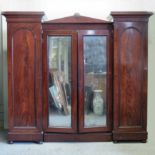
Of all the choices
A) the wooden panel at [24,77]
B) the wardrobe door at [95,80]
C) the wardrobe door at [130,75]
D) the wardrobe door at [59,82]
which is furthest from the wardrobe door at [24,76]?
the wardrobe door at [130,75]

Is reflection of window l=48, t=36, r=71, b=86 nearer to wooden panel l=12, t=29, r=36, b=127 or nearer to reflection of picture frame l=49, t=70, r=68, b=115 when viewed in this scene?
reflection of picture frame l=49, t=70, r=68, b=115

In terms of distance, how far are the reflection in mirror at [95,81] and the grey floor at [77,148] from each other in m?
0.29

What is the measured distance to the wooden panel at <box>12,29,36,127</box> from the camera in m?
3.73

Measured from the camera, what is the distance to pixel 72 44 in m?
3.78

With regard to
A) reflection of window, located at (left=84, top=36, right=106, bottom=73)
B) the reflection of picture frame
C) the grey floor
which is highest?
reflection of window, located at (left=84, top=36, right=106, bottom=73)

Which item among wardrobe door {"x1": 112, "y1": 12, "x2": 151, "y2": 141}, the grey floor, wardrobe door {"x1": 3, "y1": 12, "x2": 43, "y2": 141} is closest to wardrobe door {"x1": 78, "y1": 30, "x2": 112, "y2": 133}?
wardrobe door {"x1": 112, "y1": 12, "x2": 151, "y2": 141}

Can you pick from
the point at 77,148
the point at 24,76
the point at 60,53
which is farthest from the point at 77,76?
the point at 77,148

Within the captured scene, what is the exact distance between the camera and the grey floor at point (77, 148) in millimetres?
3529

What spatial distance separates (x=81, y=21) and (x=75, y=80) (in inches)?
29.4

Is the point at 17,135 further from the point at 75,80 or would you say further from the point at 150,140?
the point at 150,140

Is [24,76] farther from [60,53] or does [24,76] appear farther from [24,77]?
[60,53]

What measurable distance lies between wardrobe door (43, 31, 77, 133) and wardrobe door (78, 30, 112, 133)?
0.09 metres

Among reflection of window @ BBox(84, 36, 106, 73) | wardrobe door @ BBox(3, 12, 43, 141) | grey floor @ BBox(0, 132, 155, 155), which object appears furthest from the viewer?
reflection of window @ BBox(84, 36, 106, 73)

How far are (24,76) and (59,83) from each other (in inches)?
17.9
